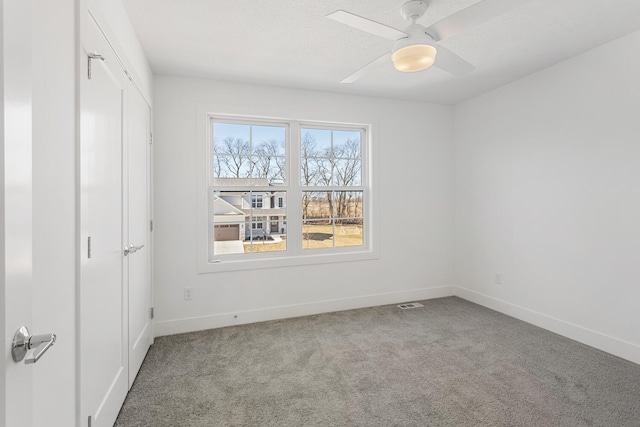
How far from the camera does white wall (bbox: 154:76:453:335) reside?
3012 mm

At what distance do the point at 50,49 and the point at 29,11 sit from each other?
1.63ft

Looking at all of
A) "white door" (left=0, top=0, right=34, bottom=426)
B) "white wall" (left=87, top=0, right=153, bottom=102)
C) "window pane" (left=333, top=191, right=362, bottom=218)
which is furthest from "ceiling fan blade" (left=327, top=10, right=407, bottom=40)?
"window pane" (left=333, top=191, right=362, bottom=218)

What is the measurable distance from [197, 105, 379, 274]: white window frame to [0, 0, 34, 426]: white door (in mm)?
2457

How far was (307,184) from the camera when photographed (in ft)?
12.0

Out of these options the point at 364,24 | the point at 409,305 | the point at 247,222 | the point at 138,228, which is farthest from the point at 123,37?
the point at 409,305

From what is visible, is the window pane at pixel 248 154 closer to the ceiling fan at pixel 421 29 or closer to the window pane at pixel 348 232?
the window pane at pixel 348 232

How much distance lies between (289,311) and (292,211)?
1.11m

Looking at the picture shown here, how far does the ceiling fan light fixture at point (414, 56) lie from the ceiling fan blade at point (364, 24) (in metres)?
0.10

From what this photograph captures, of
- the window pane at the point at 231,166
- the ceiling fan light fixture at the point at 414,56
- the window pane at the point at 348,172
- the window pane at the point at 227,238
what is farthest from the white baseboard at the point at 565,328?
the window pane at the point at 231,166

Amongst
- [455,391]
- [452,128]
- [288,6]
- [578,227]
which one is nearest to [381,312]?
[455,391]

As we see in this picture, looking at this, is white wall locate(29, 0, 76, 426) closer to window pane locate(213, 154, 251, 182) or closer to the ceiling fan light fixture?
the ceiling fan light fixture

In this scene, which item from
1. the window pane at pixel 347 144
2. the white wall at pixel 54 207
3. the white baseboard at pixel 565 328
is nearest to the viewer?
the white wall at pixel 54 207

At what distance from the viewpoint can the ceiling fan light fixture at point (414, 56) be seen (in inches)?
66.7

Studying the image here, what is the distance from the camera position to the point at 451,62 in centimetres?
198
